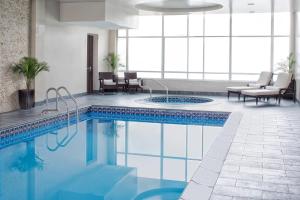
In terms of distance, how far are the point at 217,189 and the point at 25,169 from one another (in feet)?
10.9

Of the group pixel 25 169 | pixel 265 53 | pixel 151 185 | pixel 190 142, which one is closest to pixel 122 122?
pixel 190 142

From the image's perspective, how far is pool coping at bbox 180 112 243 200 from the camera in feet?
12.7

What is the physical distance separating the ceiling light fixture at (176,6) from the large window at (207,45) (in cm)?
141

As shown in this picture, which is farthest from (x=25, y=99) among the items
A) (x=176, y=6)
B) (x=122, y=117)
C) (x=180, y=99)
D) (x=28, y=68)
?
(x=176, y=6)

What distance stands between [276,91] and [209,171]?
26.7ft

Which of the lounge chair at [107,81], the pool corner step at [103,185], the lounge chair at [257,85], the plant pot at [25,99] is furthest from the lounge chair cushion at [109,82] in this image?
the pool corner step at [103,185]

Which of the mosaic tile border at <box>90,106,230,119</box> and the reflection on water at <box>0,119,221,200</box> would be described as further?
the mosaic tile border at <box>90,106,230,119</box>

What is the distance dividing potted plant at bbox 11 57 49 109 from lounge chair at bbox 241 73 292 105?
19.9 feet

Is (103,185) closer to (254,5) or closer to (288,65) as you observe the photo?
(254,5)

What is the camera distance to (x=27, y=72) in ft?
33.9

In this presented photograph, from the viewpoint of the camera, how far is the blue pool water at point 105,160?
499 cm

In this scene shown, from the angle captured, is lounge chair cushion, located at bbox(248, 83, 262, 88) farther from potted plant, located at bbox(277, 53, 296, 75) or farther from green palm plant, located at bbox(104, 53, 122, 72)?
green palm plant, located at bbox(104, 53, 122, 72)

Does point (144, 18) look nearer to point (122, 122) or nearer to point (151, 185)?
point (122, 122)

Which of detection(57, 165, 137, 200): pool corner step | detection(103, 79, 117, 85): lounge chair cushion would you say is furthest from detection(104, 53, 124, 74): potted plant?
detection(57, 165, 137, 200): pool corner step
